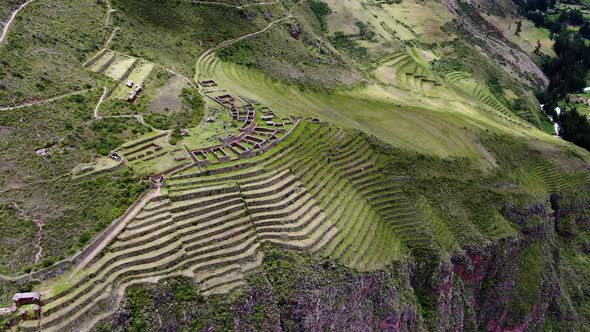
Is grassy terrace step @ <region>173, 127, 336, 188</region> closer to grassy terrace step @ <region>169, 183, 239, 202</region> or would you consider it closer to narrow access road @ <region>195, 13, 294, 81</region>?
grassy terrace step @ <region>169, 183, 239, 202</region>

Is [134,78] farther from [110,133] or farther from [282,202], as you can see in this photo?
[282,202]

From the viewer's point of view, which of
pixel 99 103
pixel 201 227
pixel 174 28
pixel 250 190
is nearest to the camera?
pixel 201 227

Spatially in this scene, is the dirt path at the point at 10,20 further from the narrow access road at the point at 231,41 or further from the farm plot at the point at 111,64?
the narrow access road at the point at 231,41

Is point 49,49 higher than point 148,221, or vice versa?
point 49,49

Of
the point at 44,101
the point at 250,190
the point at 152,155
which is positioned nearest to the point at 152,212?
the point at 152,155

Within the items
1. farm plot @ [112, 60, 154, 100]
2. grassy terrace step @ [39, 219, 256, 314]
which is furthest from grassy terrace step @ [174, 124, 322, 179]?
farm plot @ [112, 60, 154, 100]

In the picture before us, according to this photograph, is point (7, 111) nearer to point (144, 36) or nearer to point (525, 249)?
point (144, 36)

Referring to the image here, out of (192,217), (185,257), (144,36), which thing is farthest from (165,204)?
(144,36)
